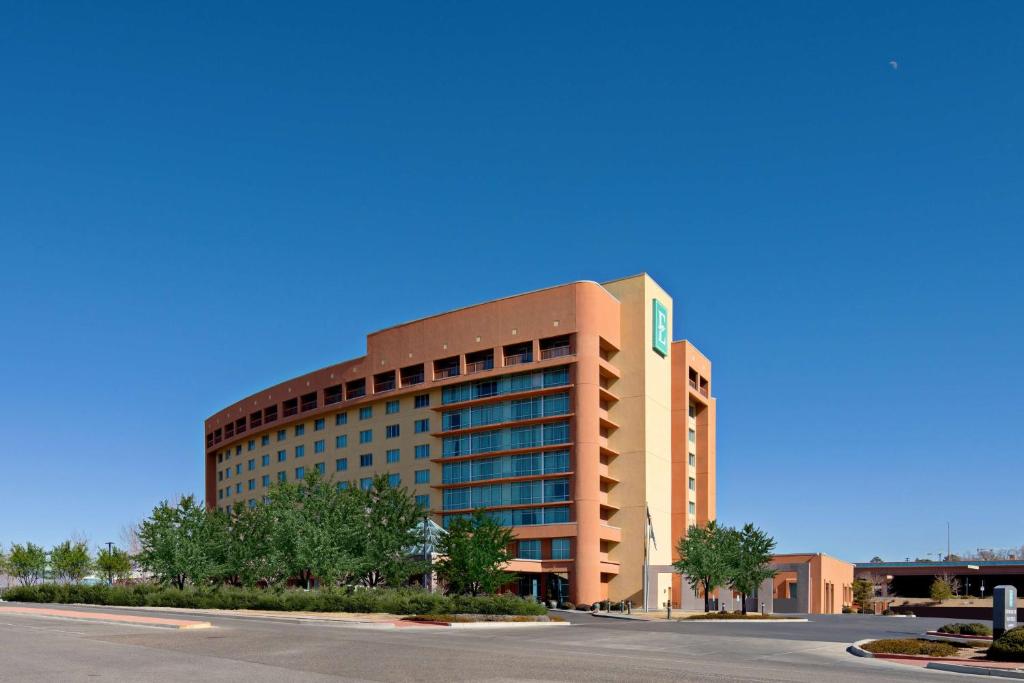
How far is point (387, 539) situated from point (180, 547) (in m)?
18.2

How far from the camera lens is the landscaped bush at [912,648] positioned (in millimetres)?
29191

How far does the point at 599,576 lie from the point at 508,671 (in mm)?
61033

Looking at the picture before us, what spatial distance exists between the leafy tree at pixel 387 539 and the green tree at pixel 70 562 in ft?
171

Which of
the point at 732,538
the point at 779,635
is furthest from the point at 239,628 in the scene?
the point at 732,538

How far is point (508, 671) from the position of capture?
22.0 meters

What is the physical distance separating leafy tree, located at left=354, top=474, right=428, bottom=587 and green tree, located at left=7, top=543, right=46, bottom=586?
56717mm

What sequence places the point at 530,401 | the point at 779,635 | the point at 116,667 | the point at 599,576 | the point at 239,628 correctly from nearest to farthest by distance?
the point at 116,667 → the point at 239,628 → the point at 779,635 → the point at 599,576 → the point at 530,401

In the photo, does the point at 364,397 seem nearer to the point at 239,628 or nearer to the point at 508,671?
the point at 239,628

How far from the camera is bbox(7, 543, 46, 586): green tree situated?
3991 inches

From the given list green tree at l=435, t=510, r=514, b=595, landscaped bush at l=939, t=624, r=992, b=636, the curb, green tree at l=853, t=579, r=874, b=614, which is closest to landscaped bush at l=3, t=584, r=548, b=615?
green tree at l=435, t=510, r=514, b=595

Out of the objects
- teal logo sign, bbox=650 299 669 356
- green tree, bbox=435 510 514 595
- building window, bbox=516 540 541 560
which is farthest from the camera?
teal logo sign, bbox=650 299 669 356

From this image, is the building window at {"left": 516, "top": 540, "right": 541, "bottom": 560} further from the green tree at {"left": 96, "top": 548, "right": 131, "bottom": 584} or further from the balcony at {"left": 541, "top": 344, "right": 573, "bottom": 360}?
the green tree at {"left": 96, "top": 548, "right": 131, "bottom": 584}

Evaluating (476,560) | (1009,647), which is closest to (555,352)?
(476,560)

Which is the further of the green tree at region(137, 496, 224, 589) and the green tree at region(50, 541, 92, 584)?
the green tree at region(50, 541, 92, 584)
